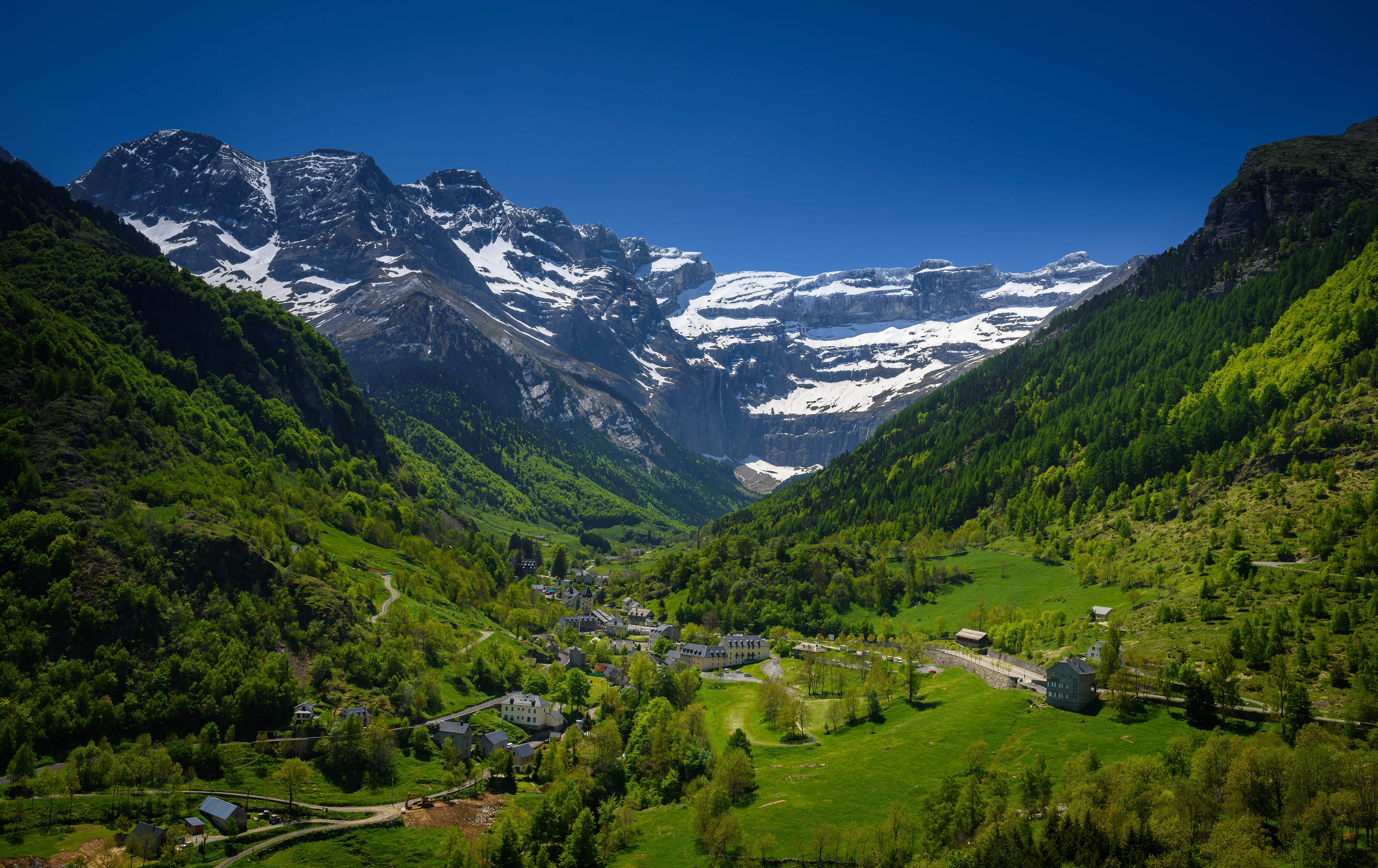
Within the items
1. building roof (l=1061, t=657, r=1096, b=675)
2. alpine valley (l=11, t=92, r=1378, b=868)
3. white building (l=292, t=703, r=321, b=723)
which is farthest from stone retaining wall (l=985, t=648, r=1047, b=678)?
white building (l=292, t=703, r=321, b=723)

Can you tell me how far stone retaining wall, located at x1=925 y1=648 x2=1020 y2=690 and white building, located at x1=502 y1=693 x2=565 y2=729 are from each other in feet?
174

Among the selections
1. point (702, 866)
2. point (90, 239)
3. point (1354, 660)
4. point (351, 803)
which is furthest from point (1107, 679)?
point (90, 239)

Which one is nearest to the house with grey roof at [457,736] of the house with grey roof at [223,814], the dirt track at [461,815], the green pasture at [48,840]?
the dirt track at [461,815]

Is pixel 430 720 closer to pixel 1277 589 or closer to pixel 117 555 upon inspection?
pixel 117 555

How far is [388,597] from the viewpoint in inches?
A: 5084

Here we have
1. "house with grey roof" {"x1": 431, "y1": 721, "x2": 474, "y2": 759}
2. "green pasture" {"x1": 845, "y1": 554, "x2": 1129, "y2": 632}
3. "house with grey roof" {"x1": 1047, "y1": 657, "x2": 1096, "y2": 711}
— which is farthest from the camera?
"green pasture" {"x1": 845, "y1": 554, "x2": 1129, "y2": 632}

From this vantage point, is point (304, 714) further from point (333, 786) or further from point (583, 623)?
point (583, 623)

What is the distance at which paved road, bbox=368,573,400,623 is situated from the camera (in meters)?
117

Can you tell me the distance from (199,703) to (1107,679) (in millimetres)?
94861

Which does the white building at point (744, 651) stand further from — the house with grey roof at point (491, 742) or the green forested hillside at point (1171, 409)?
the green forested hillside at point (1171, 409)

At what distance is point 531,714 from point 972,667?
58707 mm

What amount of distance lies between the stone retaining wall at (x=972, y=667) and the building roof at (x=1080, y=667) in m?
8.97

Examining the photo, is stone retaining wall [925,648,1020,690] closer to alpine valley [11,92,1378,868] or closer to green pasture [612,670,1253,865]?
alpine valley [11,92,1378,868]

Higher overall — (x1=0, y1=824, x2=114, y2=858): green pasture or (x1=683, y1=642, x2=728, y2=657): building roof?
(x1=0, y1=824, x2=114, y2=858): green pasture
